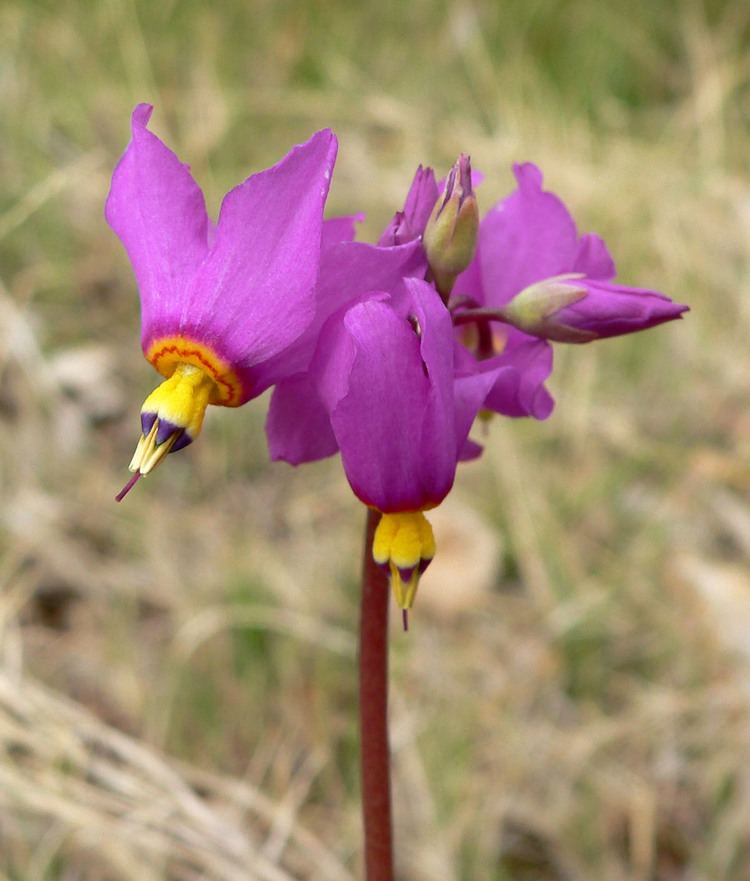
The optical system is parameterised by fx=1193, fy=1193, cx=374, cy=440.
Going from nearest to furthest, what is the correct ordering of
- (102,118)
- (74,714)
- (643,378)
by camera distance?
1. (74,714)
2. (643,378)
3. (102,118)

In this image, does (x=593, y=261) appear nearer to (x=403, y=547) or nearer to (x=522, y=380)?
(x=522, y=380)

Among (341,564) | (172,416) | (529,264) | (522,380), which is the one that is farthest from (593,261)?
(341,564)

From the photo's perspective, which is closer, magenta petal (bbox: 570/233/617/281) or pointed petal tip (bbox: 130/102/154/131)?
pointed petal tip (bbox: 130/102/154/131)

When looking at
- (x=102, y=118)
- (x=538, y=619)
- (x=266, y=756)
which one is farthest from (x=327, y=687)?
(x=102, y=118)

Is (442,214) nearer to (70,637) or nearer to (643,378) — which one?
(70,637)

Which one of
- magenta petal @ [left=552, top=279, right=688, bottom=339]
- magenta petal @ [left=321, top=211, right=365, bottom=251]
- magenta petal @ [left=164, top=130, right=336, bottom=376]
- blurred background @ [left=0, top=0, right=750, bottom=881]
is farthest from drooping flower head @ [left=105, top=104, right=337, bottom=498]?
blurred background @ [left=0, top=0, right=750, bottom=881]

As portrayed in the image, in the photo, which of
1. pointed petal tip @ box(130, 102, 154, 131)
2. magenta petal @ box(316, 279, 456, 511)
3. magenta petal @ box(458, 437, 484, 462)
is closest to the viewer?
magenta petal @ box(316, 279, 456, 511)

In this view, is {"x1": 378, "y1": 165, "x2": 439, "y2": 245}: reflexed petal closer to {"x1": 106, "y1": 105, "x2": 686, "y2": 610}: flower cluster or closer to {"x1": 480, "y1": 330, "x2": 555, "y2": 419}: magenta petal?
{"x1": 106, "y1": 105, "x2": 686, "y2": 610}: flower cluster
